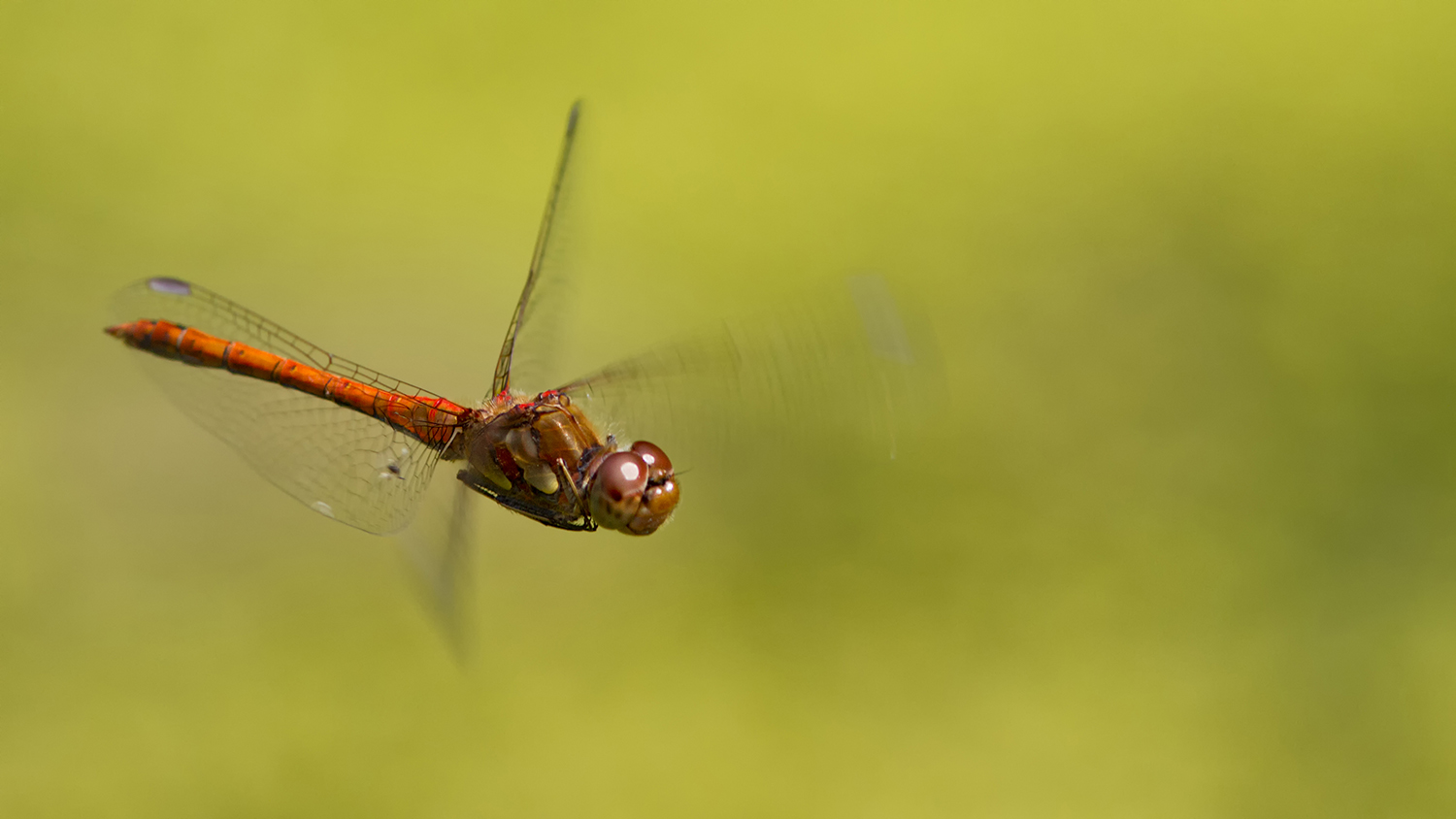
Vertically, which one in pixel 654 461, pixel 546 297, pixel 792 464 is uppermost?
pixel 546 297

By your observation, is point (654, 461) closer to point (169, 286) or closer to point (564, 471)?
point (564, 471)

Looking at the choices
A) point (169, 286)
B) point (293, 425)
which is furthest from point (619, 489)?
point (169, 286)

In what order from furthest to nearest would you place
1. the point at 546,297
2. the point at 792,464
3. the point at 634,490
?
the point at 792,464 → the point at 546,297 → the point at 634,490

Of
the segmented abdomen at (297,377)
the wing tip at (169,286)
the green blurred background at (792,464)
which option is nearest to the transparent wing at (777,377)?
the segmented abdomen at (297,377)

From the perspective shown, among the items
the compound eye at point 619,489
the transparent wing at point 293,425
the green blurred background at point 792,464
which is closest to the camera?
the compound eye at point 619,489

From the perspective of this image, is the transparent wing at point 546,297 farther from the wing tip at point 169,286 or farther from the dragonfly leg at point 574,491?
the wing tip at point 169,286

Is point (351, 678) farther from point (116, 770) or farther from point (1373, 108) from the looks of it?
point (1373, 108)

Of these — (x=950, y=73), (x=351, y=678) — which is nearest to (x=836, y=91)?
(x=950, y=73)
